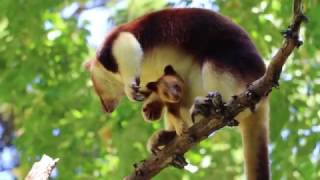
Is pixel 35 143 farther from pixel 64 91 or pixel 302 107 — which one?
pixel 302 107

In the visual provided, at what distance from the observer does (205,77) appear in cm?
488

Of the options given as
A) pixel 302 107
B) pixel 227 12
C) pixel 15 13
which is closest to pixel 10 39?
pixel 15 13

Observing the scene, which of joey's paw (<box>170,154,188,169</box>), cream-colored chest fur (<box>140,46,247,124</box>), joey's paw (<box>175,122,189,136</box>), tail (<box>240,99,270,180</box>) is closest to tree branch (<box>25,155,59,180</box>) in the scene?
joey's paw (<box>170,154,188,169</box>)

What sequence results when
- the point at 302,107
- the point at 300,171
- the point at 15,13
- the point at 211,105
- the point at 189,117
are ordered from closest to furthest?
the point at 211,105, the point at 189,117, the point at 300,171, the point at 302,107, the point at 15,13

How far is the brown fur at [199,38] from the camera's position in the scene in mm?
4965

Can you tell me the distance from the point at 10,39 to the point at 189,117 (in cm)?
404

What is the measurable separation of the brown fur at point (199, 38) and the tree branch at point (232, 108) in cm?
63

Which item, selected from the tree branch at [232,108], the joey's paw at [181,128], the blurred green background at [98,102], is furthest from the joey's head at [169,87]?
the blurred green background at [98,102]

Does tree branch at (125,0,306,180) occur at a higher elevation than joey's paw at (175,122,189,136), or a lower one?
lower

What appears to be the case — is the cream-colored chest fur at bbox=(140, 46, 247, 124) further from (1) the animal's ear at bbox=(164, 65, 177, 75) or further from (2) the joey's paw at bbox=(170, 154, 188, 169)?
(2) the joey's paw at bbox=(170, 154, 188, 169)

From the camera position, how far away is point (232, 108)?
13.8 feet

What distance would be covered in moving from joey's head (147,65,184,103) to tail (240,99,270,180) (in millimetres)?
435

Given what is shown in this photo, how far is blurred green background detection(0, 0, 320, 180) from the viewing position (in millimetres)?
7398

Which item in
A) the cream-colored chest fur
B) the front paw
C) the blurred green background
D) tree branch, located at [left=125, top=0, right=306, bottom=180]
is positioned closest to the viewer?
tree branch, located at [left=125, top=0, right=306, bottom=180]
